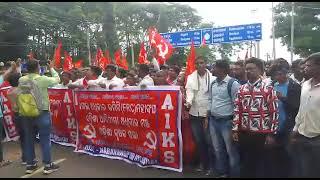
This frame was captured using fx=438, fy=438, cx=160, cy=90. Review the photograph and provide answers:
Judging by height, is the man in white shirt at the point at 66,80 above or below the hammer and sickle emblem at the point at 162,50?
below

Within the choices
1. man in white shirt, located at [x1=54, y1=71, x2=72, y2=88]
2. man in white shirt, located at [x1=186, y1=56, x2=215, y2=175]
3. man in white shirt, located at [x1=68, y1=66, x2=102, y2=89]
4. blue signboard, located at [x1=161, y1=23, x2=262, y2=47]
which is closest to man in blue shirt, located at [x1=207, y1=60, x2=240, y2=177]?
man in white shirt, located at [x1=186, y1=56, x2=215, y2=175]

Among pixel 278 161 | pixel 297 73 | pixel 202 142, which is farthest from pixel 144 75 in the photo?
pixel 278 161

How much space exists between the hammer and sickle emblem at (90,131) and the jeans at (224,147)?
2.58 metres

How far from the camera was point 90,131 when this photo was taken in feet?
26.2

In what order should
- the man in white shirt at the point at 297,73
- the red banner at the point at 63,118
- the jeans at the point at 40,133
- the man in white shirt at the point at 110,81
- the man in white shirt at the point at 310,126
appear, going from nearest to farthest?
the man in white shirt at the point at 310,126, the man in white shirt at the point at 297,73, the jeans at the point at 40,133, the man in white shirt at the point at 110,81, the red banner at the point at 63,118

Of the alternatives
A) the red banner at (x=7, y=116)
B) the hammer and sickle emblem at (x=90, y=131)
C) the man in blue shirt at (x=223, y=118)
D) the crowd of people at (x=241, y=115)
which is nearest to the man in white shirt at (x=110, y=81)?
the crowd of people at (x=241, y=115)

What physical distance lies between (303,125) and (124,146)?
11.7ft

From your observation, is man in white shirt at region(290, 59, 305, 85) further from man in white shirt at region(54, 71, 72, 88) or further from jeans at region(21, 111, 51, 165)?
man in white shirt at region(54, 71, 72, 88)

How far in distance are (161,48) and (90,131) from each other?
8.00 feet

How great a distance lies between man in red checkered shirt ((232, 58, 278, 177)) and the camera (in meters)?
5.11

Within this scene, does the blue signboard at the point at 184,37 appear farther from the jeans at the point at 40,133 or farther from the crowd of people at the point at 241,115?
the jeans at the point at 40,133

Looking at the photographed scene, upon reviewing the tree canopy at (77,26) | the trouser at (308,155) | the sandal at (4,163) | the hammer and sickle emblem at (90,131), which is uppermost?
the tree canopy at (77,26)

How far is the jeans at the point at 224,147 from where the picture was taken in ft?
18.9

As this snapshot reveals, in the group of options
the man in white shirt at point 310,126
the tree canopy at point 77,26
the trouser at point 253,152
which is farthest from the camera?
the tree canopy at point 77,26
